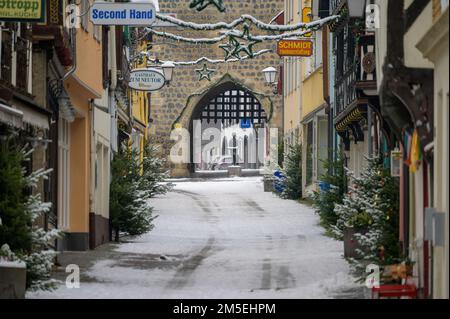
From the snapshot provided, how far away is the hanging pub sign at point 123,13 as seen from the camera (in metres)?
20.4

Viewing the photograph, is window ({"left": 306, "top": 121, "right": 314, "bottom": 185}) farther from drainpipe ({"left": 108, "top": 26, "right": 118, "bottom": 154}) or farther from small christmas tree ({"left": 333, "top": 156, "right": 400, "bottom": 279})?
small christmas tree ({"left": 333, "top": 156, "right": 400, "bottom": 279})

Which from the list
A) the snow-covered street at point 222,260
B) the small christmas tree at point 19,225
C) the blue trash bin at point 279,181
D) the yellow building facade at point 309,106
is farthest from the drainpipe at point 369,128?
the blue trash bin at point 279,181

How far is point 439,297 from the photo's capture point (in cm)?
1284

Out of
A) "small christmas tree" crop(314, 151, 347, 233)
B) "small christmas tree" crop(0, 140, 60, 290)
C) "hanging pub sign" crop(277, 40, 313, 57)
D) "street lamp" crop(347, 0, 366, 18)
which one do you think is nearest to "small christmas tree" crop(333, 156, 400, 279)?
"street lamp" crop(347, 0, 366, 18)

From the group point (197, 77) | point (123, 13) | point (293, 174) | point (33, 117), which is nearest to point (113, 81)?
point (123, 13)

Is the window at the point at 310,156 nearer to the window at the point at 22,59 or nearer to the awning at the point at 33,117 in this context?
the window at the point at 22,59

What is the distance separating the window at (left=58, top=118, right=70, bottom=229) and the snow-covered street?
899mm

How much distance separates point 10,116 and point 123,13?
5.72 m

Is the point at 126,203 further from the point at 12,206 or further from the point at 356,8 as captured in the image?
the point at 12,206

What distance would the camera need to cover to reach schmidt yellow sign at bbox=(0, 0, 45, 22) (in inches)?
615

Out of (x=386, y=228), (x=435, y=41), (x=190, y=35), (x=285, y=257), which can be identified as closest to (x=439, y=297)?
(x=435, y=41)

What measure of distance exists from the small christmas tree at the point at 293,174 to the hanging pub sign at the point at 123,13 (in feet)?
76.1
